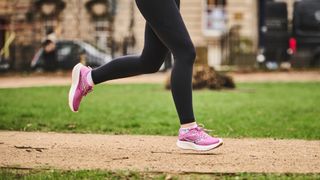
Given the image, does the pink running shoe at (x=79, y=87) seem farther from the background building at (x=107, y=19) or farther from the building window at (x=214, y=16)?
the building window at (x=214, y=16)

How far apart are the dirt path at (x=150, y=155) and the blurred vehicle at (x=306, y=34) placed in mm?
19813

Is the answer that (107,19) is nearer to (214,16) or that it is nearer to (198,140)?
(214,16)

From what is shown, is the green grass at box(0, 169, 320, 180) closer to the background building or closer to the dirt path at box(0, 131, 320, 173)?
the dirt path at box(0, 131, 320, 173)

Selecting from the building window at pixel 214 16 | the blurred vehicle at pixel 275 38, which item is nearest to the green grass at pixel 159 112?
the blurred vehicle at pixel 275 38

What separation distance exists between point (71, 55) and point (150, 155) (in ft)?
64.4

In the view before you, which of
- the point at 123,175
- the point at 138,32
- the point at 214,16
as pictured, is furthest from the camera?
the point at 214,16

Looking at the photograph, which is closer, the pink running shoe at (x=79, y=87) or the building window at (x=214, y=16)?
the pink running shoe at (x=79, y=87)

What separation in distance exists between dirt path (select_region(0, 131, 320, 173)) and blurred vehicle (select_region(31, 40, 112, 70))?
18.1 metres

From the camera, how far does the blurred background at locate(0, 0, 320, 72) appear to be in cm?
2383

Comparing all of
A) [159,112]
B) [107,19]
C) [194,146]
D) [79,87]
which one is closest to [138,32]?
[107,19]

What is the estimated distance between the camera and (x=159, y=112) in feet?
30.8

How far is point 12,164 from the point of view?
13.1ft

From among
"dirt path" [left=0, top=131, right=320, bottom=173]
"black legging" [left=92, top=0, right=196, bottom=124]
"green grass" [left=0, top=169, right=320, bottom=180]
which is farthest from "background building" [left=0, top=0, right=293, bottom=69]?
"green grass" [left=0, top=169, right=320, bottom=180]

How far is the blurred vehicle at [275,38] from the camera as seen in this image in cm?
2492
